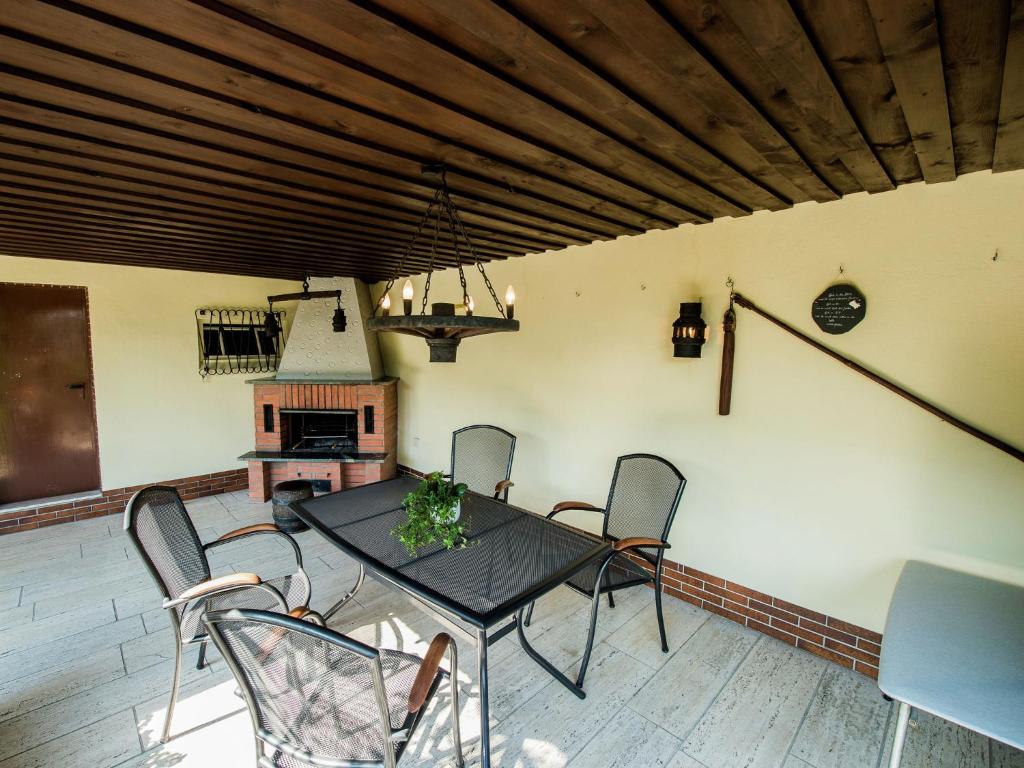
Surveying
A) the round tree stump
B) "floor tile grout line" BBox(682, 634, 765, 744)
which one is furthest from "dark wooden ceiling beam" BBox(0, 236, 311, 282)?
"floor tile grout line" BBox(682, 634, 765, 744)

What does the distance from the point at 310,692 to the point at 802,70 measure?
2065mm

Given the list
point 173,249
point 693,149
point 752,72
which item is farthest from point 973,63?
point 173,249

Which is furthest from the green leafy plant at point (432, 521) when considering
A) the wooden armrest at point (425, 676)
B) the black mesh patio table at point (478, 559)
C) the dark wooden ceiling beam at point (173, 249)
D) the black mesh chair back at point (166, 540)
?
the dark wooden ceiling beam at point (173, 249)

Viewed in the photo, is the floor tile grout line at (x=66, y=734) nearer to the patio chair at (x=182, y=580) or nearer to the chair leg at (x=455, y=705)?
the patio chair at (x=182, y=580)

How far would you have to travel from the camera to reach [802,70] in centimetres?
116

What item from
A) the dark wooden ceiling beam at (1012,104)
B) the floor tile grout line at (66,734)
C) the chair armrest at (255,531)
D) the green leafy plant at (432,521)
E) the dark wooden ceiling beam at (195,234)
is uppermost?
the dark wooden ceiling beam at (1012,104)

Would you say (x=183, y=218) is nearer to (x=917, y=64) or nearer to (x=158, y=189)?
(x=158, y=189)

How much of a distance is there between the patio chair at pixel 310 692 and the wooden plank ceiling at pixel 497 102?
54.0 inches

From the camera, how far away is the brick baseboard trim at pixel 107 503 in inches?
152

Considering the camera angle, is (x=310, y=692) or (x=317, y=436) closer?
(x=310, y=692)

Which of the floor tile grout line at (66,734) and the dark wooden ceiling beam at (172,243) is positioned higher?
the dark wooden ceiling beam at (172,243)

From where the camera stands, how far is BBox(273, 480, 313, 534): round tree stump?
13.0ft

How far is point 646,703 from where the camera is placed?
210cm

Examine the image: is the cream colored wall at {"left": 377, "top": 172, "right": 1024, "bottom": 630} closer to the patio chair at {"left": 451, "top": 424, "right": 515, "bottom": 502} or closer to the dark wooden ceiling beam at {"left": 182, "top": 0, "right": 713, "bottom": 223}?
the patio chair at {"left": 451, "top": 424, "right": 515, "bottom": 502}
